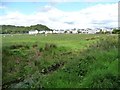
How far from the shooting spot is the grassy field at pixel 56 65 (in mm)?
10414

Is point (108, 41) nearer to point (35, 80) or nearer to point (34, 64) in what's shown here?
point (34, 64)

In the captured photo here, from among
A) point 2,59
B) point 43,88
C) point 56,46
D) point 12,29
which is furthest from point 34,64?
point 12,29

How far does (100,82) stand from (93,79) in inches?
14.3

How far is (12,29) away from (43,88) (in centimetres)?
1370

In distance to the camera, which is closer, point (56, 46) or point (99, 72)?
point (99, 72)

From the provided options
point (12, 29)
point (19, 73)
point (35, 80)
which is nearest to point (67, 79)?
point (35, 80)

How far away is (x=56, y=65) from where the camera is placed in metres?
15.8

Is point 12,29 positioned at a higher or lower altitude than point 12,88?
higher

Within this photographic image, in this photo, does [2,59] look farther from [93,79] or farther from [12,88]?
[93,79]

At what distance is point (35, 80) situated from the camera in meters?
11.1

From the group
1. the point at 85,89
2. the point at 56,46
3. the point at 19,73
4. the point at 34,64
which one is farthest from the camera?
the point at 56,46

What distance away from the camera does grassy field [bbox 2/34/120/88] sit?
1041 centimetres

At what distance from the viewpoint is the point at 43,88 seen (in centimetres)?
1027

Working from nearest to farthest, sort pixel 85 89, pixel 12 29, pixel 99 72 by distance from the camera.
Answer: pixel 85 89
pixel 99 72
pixel 12 29
